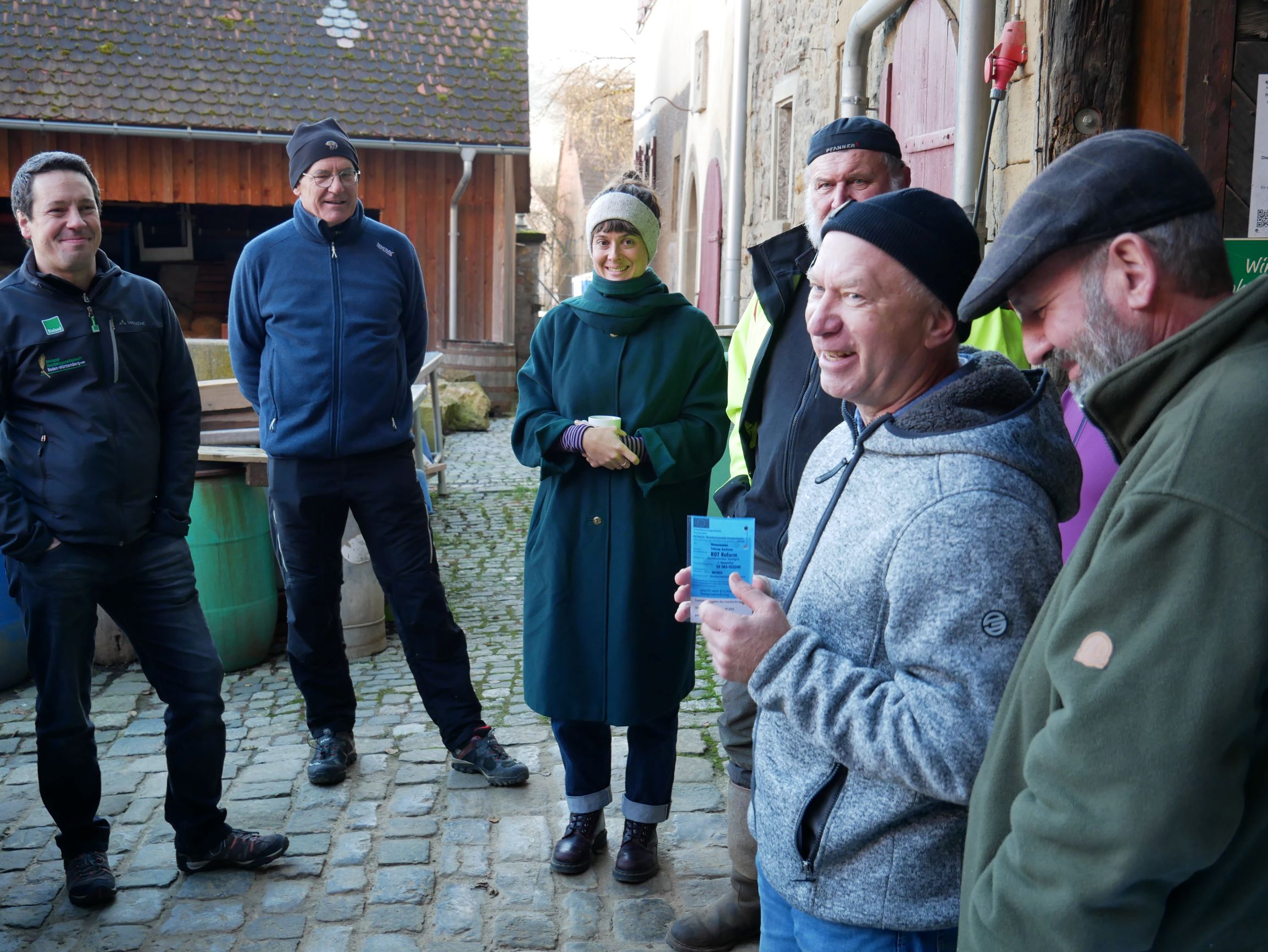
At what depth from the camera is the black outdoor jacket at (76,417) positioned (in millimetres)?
3326

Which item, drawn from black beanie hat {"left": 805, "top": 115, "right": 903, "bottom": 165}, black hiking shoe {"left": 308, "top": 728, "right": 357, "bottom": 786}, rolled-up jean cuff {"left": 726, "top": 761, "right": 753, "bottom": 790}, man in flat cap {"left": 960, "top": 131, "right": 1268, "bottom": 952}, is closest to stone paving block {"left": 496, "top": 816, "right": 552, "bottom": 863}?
black hiking shoe {"left": 308, "top": 728, "right": 357, "bottom": 786}

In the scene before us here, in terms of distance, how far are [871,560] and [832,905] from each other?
50 cm

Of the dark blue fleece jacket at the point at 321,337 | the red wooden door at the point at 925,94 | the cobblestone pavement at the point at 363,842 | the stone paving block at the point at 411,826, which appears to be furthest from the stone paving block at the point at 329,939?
the red wooden door at the point at 925,94

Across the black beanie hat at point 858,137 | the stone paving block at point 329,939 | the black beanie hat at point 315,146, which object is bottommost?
the stone paving block at point 329,939

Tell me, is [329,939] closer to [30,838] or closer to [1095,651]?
[30,838]

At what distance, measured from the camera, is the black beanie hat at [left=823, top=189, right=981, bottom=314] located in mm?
1649

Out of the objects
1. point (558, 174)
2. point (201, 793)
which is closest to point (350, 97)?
point (201, 793)

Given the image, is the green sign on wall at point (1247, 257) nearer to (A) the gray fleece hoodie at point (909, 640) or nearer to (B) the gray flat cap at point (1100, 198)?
(A) the gray fleece hoodie at point (909, 640)

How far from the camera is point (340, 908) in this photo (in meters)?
3.37

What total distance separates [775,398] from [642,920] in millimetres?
1543

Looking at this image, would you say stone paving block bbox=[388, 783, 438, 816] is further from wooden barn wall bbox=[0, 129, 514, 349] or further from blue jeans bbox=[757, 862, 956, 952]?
wooden barn wall bbox=[0, 129, 514, 349]

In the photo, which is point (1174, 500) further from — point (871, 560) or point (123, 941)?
point (123, 941)

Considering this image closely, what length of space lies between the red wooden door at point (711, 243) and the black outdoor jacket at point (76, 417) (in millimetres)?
8146

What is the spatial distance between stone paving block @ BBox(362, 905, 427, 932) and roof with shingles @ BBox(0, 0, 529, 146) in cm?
1142
